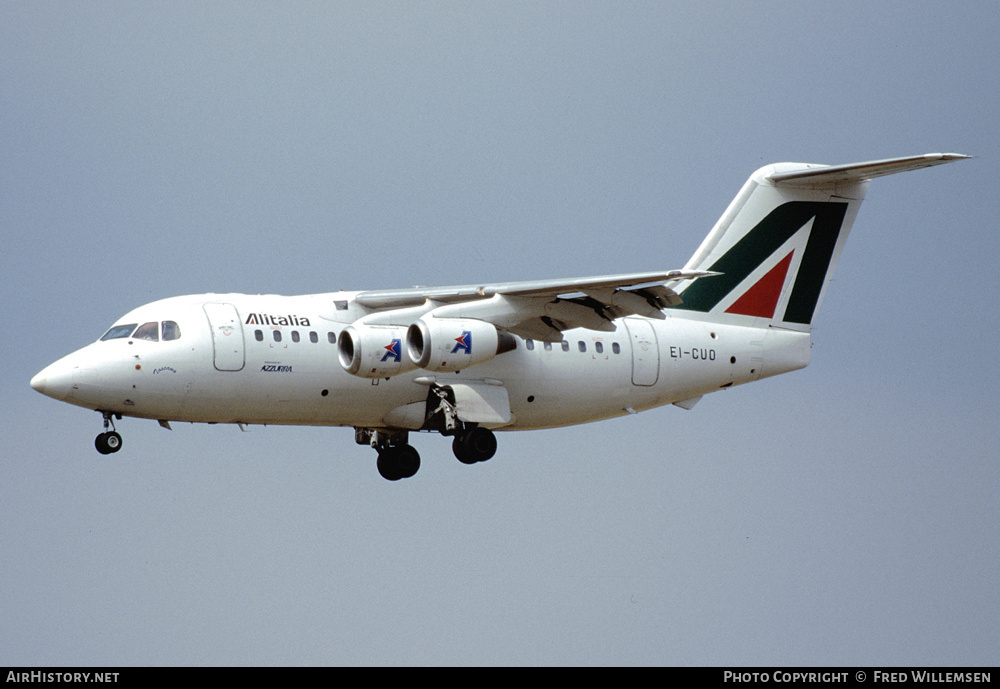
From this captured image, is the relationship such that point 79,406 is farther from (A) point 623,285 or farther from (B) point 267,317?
(A) point 623,285

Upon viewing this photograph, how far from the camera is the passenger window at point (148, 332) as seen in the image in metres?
20.2

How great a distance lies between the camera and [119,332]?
67.1 feet

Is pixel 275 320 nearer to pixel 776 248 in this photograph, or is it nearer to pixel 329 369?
pixel 329 369

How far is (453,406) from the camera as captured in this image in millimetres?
21406

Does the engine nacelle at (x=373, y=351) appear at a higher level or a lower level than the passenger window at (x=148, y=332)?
lower

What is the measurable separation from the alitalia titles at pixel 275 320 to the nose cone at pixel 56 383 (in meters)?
2.21

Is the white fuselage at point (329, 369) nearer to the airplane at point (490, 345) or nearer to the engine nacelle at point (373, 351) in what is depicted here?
the airplane at point (490, 345)

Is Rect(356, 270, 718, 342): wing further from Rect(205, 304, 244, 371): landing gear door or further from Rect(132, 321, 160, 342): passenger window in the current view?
Rect(132, 321, 160, 342): passenger window

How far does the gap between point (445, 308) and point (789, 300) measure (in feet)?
18.5

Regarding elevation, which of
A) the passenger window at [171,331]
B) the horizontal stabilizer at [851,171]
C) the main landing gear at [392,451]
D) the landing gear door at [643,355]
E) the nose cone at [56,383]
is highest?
the horizontal stabilizer at [851,171]

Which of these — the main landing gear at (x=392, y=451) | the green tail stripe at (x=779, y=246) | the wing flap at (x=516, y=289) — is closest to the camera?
the wing flap at (x=516, y=289)

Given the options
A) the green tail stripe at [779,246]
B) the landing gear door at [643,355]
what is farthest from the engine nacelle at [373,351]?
the green tail stripe at [779,246]

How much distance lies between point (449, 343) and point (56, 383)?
15.2 ft
